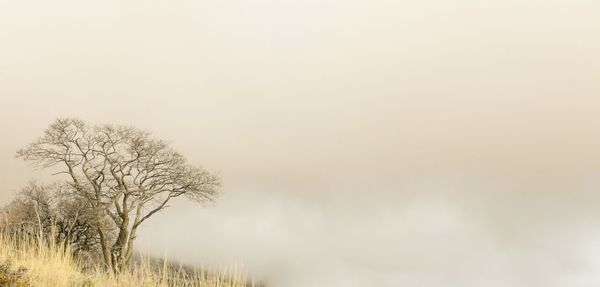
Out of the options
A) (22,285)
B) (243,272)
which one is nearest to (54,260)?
(22,285)

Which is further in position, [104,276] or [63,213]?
[63,213]

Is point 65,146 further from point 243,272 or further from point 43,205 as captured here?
point 243,272

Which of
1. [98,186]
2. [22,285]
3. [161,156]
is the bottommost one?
[22,285]

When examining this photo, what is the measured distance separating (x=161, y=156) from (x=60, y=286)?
27094 millimetres

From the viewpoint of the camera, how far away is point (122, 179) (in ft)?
107

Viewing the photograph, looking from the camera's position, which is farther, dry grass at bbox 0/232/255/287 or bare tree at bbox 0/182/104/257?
bare tree at bbox 0/182/104/257

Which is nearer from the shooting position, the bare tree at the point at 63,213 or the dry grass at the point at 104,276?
the dry grass at the point at 104,276

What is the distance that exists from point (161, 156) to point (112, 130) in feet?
12.3

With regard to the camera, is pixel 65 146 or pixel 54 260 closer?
pixel 54 260

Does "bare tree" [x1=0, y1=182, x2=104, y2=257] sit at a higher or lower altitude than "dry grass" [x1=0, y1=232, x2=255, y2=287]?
higher

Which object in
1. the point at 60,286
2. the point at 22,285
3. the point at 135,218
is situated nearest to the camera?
the point at 22,285

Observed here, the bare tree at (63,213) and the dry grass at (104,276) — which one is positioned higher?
the bare tree at (63,213)

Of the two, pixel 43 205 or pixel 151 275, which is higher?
pixel 43 205

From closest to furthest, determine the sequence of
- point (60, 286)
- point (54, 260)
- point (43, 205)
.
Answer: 1. point (60, 286)
2. point (54, 260)
3. point (43, 205)
